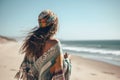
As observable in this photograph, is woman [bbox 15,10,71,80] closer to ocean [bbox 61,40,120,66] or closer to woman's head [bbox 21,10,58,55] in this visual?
woman's head [bbox 21,10,58,55]

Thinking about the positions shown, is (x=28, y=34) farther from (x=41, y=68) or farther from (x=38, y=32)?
(x=41, y=68)

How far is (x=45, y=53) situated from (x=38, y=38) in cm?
16

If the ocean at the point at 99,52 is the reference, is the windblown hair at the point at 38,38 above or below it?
above

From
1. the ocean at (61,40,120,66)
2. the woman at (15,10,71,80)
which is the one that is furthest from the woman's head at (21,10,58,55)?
the ocean at (61,40,120,66)

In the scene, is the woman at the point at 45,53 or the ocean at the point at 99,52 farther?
the ocean at the point at 99,52

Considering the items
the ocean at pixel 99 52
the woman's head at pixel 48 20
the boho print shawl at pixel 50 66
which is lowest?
the ocean at pixel 99 52

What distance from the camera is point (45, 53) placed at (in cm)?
239

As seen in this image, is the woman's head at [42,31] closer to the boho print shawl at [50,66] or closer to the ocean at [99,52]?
the boho print shawl at [50,66]

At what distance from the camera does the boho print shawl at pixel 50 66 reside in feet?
7.75

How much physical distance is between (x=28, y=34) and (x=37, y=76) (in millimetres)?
447

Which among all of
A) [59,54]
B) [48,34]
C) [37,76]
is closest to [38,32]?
[48,34]

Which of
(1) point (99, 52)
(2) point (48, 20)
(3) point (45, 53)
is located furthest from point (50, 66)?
(1) point (99, 52)

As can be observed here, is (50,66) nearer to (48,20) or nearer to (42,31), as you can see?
(42,31)

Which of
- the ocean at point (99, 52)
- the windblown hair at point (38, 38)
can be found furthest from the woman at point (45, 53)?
the ocean at point (99, 52)
